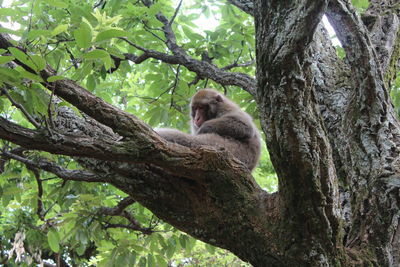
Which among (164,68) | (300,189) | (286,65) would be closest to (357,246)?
(300,189)

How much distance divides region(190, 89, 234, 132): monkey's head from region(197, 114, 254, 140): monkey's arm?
722 mm

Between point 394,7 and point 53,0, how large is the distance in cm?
285

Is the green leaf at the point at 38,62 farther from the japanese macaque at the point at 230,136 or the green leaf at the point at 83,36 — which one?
the japanese macaque at the point at 230,136

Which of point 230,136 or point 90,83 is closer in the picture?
point 230,136

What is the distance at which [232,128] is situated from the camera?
423 centimetres

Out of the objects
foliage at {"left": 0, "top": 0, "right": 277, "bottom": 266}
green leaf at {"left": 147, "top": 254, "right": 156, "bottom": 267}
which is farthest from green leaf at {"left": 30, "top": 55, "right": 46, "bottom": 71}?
green leaf at {"left": 147, "top": 254, "right": 156, "bottom": 267}

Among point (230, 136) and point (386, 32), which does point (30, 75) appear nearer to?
point (230, 136)

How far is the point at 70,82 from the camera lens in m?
2.48

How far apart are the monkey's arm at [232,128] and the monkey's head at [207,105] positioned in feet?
2.37

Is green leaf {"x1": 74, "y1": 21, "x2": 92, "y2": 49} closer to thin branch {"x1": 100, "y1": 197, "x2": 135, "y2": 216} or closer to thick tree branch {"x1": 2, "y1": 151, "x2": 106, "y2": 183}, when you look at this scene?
thick tree branch {"x1": 2, "y1": 151, "x2": 106, "y2": 183}

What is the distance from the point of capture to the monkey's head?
5.11 metres

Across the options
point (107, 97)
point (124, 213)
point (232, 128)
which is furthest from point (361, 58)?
point (107, 97)

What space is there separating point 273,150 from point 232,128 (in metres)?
1.81

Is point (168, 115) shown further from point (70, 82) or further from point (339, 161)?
point (70, 82)
